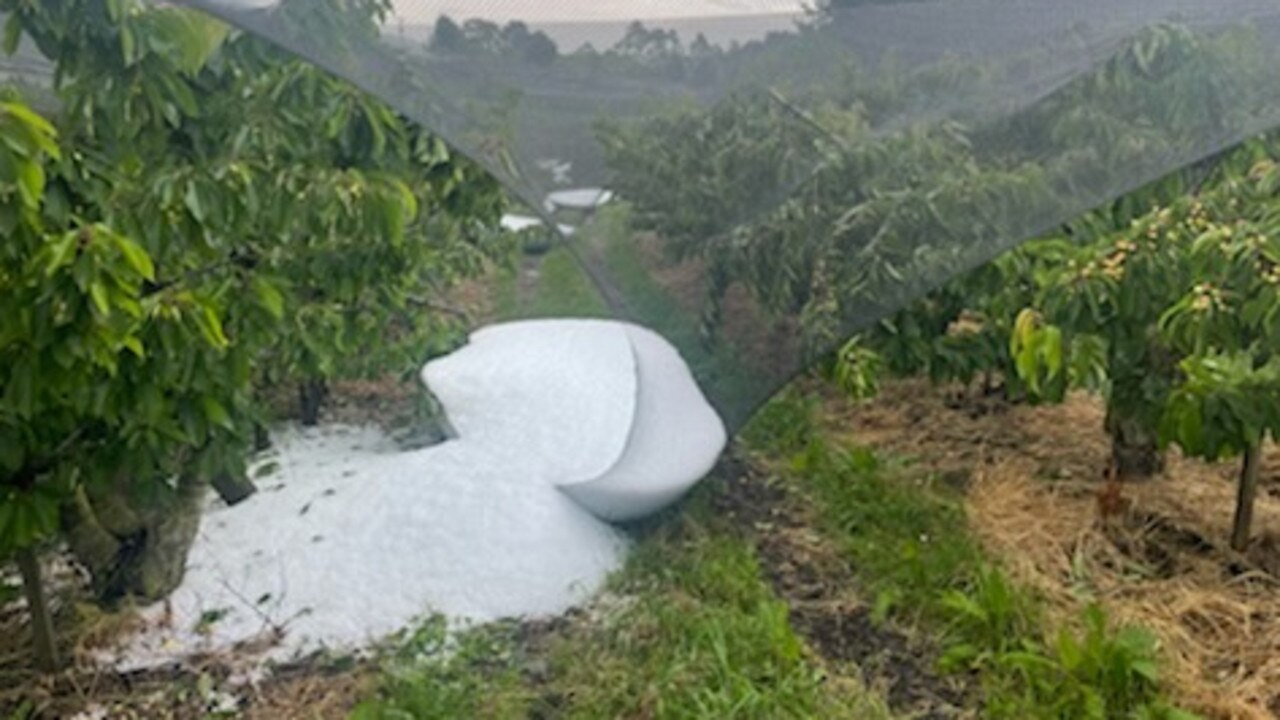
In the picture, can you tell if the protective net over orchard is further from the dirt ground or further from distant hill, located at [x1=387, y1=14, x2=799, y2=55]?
the dirt ground

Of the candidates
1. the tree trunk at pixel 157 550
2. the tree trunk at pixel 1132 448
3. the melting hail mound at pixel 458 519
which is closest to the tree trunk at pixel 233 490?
the melting hail mound at pixel 458 519

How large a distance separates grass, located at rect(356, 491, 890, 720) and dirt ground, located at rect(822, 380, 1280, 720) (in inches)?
24.2

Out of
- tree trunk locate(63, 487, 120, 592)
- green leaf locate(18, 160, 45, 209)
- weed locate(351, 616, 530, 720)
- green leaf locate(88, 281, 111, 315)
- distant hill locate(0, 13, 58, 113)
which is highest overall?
distant hill locate(0, 13, 58, 113)

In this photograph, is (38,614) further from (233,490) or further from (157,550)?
(233,490)

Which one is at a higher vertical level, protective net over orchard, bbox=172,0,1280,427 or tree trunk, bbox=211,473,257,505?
protective net over orchard, bbox=172,0,1280,427

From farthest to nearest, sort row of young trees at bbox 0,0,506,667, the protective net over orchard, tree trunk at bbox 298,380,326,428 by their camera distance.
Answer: tree trunk at bbox 298,380,326,428 → the protective net over orchard → row of young trees at bbox 0,0,506,667

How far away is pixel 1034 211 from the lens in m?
2.06

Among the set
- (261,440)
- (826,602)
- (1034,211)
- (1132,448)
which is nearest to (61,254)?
(1034,211)

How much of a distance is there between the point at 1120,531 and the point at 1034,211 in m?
1.11

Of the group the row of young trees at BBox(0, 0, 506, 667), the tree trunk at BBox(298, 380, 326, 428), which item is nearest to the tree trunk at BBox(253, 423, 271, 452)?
the tree trunk at BBox(298, 380, 326, 428)

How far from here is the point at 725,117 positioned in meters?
2.29

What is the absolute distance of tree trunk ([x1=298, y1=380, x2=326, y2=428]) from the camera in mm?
3619

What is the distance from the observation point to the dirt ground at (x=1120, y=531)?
7.53 feet

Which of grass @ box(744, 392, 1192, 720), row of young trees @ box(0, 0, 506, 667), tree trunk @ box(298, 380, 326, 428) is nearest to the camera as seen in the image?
row of young trees @ box(0, 0, 506, 667)
